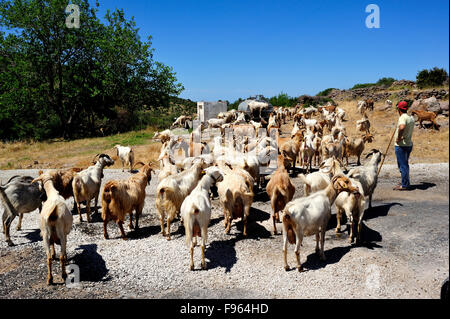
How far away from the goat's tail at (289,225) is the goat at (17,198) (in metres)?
5.77

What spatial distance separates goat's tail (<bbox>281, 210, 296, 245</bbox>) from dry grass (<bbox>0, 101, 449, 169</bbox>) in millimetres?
9743

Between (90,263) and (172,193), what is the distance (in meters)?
2.29

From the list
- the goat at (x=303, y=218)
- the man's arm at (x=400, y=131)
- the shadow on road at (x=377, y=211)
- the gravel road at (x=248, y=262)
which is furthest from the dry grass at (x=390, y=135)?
the goat at (x=303, y=218)

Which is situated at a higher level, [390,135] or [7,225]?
[390,135]

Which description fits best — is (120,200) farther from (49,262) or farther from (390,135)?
(390,135)

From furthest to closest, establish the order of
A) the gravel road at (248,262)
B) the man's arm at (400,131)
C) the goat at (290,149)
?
1. the goat at (290,149)
2. the man's arm at (400,131)
3. the gravel road at (248,262)

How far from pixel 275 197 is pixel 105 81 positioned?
2460 cm

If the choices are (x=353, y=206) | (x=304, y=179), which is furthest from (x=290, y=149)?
(x=353, y=206)

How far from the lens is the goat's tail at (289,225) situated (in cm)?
573

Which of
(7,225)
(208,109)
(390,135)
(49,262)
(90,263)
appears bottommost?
(90,263)

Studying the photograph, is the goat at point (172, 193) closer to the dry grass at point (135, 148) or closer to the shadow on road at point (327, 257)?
the shadow on road at point (327, 257)

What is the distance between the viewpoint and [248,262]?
6.45 m
